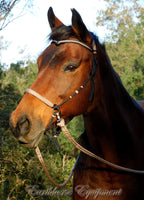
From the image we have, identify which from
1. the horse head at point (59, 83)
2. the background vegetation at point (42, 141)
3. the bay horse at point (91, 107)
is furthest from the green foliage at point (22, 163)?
the horse head at point (59, 83)

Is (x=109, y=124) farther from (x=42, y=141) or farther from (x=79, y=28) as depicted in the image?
(x=42, y=141)

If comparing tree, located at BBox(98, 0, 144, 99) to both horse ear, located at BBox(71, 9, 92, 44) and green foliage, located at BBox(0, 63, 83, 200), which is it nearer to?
green foliage, located at BBox(0, 63, 83, 200)

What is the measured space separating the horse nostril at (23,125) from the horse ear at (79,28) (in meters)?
0.94

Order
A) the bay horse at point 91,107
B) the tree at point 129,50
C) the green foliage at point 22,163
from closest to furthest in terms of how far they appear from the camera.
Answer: the bay horse at point 91,107 < the green foliage at point 22,163 < the tree at point 129,50

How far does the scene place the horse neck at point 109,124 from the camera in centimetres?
248

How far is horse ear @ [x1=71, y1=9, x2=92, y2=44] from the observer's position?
2.30m

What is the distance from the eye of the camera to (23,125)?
2.09 metres

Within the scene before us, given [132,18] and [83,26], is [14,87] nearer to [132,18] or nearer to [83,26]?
[83,26]

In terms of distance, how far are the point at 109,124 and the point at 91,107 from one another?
0.78 feet

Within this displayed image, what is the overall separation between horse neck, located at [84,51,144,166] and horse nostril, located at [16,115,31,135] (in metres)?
0.65

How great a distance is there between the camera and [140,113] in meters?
2.77

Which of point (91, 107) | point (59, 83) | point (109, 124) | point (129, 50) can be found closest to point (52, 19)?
point (59, 83)

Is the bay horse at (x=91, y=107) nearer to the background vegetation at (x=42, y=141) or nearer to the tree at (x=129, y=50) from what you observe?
the background vegetation at (x=42, y=141)

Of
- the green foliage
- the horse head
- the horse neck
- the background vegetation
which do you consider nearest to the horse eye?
the horse head
